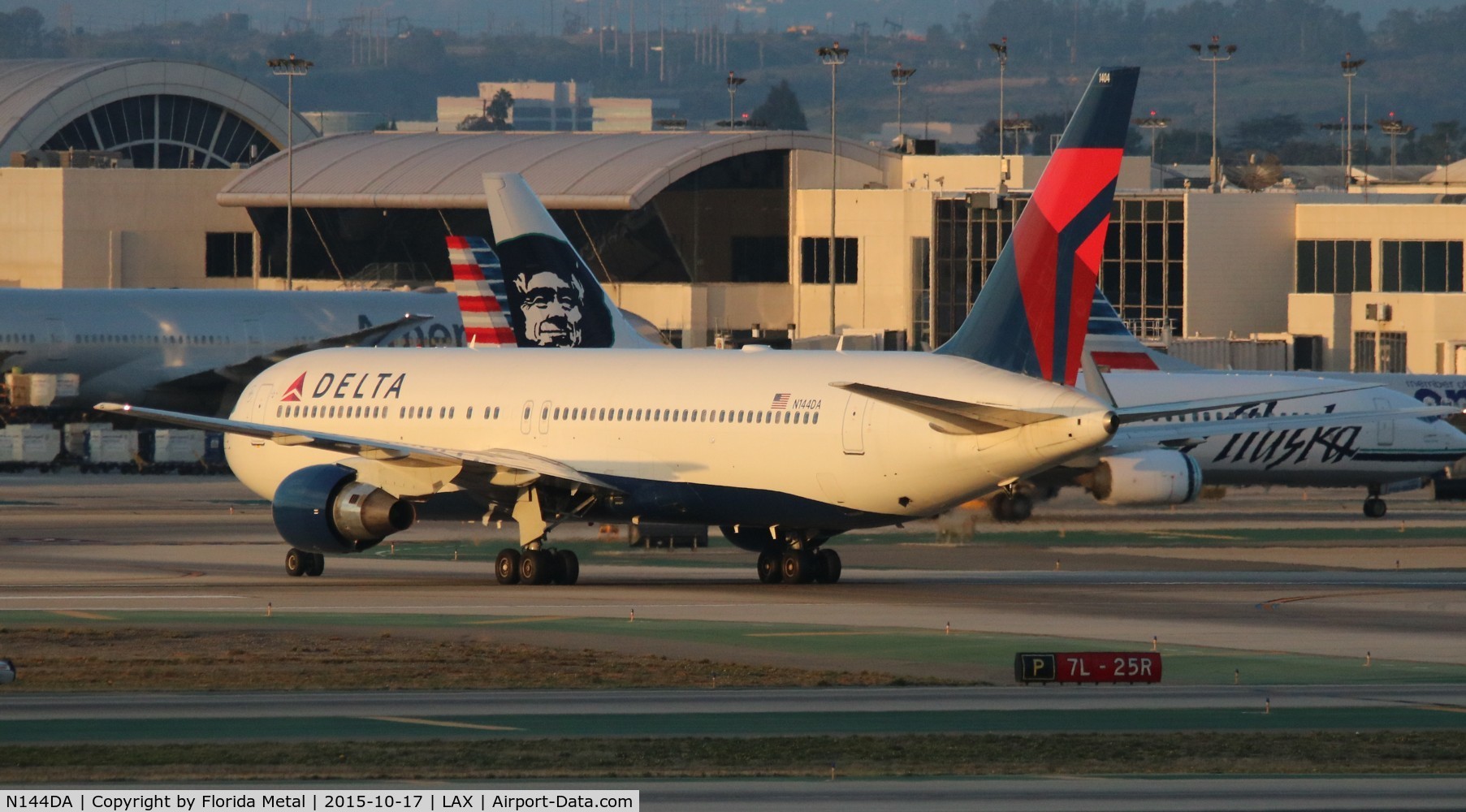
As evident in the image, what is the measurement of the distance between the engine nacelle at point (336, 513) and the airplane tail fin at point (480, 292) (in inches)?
568

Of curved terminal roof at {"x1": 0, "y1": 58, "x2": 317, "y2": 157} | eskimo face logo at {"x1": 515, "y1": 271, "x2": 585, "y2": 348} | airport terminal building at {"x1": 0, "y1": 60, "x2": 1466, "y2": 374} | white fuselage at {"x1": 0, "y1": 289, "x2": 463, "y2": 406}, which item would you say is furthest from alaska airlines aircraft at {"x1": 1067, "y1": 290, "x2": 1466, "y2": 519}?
curved terminal roof at {"x1": 0, "y1": 58, "x2": 317, "y2": 157}

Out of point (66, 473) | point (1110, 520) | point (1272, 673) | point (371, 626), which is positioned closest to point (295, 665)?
point (371, 626)

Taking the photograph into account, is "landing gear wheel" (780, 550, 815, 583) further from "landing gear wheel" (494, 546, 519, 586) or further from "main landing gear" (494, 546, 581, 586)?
"landing gear wheel" (494, 546, 519, 586)

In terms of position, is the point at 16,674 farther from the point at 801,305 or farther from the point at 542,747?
the point at 801,305

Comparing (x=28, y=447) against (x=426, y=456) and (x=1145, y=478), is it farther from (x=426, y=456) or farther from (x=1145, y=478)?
(x=426, y=456)

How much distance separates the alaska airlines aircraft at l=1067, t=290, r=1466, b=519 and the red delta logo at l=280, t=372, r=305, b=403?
21300 millimetres

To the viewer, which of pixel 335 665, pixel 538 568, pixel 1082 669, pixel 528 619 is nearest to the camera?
pixel 1082 669

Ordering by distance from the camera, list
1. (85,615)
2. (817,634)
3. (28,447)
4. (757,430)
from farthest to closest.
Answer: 1. (28,447)
2. (757,430)
3. (85,615)
4. (817,634)

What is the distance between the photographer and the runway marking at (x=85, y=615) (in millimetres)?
31469

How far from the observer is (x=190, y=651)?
90.8ft

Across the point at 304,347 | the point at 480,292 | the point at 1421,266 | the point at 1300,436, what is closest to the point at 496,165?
the point at 304,347

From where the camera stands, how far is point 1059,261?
35531mm

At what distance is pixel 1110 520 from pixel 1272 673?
2761 centimetres

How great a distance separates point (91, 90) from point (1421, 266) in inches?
2608
